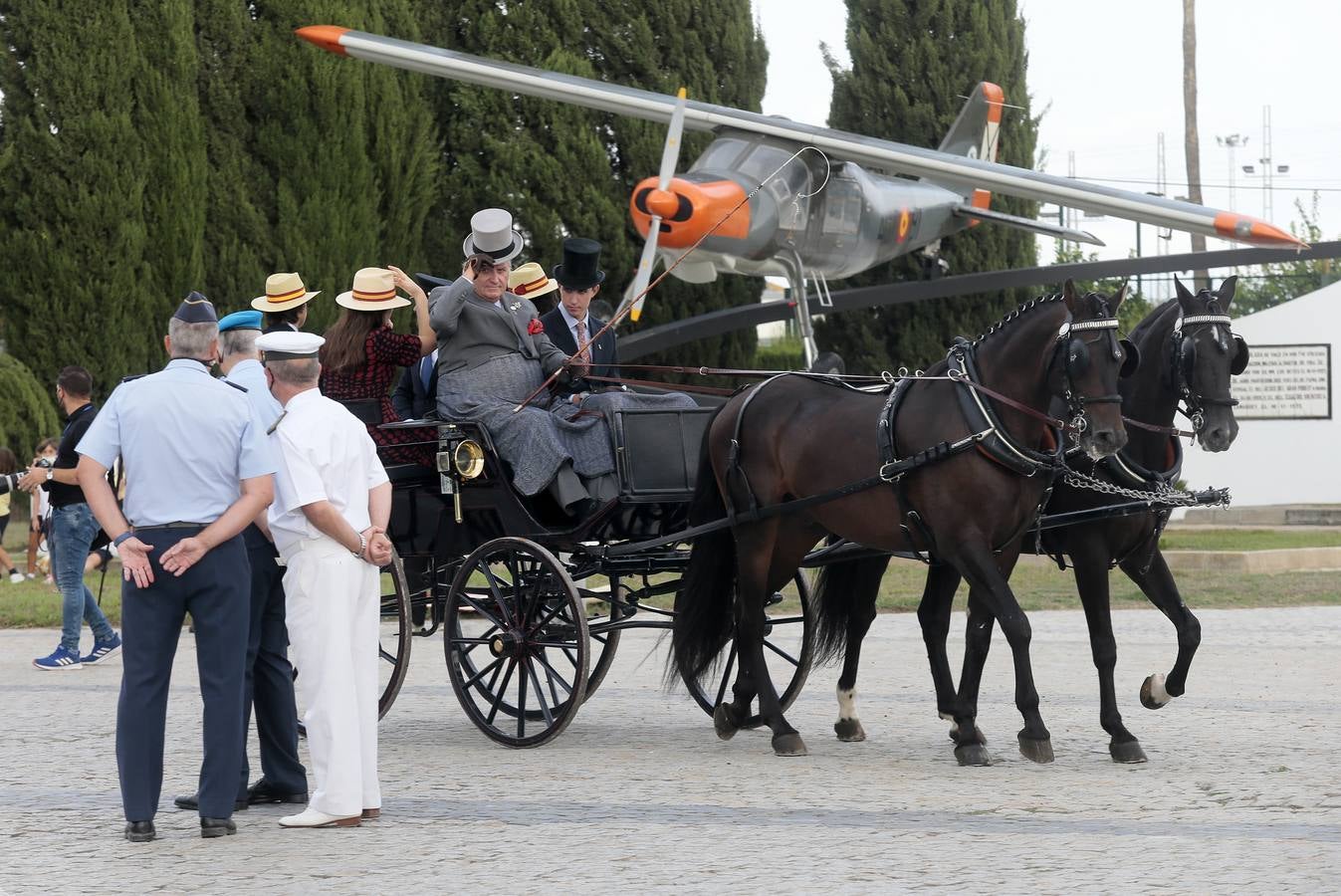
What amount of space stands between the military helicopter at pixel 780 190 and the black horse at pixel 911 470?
11352mm

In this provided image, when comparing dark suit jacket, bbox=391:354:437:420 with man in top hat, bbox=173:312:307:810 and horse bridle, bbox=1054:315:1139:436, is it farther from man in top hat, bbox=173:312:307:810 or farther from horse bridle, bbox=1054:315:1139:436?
horse bridle, bbox=1054:315:1139:436

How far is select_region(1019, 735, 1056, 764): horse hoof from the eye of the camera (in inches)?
286

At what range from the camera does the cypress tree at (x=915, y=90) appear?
92.2ft

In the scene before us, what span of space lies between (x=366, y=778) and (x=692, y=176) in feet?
54.9

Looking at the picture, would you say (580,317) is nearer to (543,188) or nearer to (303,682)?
(303,682)

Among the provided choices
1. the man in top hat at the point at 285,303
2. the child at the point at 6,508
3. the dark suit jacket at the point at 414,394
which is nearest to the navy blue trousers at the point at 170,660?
the man in top hat at the point at 285,303

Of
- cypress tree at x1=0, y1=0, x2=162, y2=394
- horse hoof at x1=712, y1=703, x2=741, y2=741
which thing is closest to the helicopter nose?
cypress tree at x1=0, y1=0, x2=162, y2=394

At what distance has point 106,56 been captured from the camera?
2162cm

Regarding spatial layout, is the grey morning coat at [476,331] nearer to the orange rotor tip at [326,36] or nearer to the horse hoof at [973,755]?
the horse hoof at [973,755]

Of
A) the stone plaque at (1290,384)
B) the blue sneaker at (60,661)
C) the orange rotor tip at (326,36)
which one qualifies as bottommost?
the blue sneaker at (60,661)

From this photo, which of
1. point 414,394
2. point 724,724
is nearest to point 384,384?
point 414,394

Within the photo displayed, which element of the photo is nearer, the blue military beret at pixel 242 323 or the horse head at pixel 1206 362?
the blue military beret at pixel 242 323

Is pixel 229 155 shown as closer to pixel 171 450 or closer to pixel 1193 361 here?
pixel 1193 361

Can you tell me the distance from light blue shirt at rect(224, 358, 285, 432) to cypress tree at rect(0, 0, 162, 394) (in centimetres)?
1529
